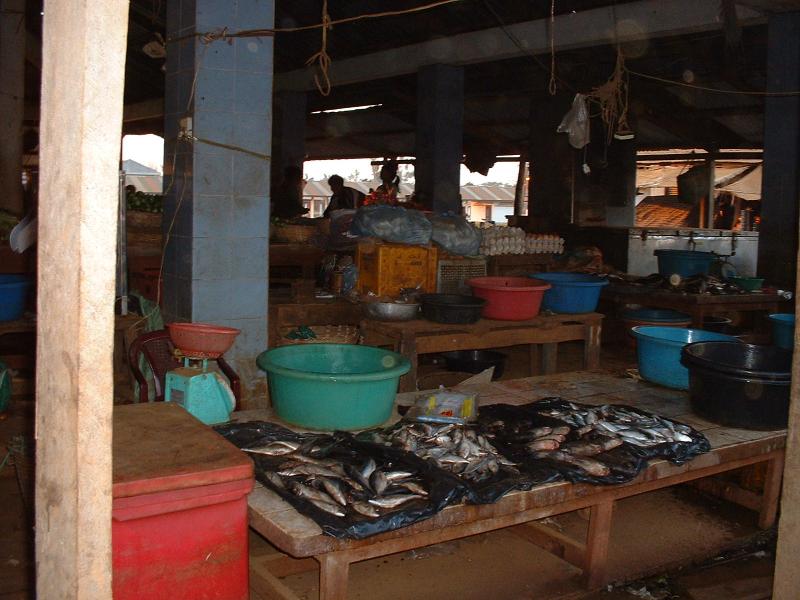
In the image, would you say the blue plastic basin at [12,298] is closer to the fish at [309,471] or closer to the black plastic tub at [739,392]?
the fish at [309,471]

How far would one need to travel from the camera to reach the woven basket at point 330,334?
6.80 m

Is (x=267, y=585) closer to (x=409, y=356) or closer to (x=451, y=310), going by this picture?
(x=409, y=356)

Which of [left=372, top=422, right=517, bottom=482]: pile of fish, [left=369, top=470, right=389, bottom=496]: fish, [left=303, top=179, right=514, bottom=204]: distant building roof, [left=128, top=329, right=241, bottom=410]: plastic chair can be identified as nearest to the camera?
[left=369, top=470, right=389, bottom=496]: fish

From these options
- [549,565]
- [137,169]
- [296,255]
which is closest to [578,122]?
[296,255]

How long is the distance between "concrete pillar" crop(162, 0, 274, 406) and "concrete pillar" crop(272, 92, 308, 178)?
9.35 meters

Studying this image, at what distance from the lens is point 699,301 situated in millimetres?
9070

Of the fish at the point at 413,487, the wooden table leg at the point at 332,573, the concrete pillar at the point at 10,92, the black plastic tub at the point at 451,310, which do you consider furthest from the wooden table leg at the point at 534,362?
the concrete pillar at the point at 10,92

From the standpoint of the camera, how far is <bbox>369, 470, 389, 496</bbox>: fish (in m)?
3.37

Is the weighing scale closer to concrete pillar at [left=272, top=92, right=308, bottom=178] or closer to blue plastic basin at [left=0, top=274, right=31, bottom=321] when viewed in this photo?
blue plastic basin at [left=0, top=274, right=31, bottom=321]

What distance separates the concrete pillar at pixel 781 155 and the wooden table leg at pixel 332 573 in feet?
26.4

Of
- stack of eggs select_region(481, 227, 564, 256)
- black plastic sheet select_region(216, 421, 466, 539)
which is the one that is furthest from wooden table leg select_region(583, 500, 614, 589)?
stack of eggs select_region(481, 227, 564, 256)

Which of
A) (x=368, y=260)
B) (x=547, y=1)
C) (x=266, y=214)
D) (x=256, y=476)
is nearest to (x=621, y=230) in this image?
(x=547, y=1)

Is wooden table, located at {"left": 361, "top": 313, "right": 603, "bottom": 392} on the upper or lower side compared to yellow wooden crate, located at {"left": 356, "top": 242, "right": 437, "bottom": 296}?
lower

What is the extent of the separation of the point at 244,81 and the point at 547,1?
6291mm
